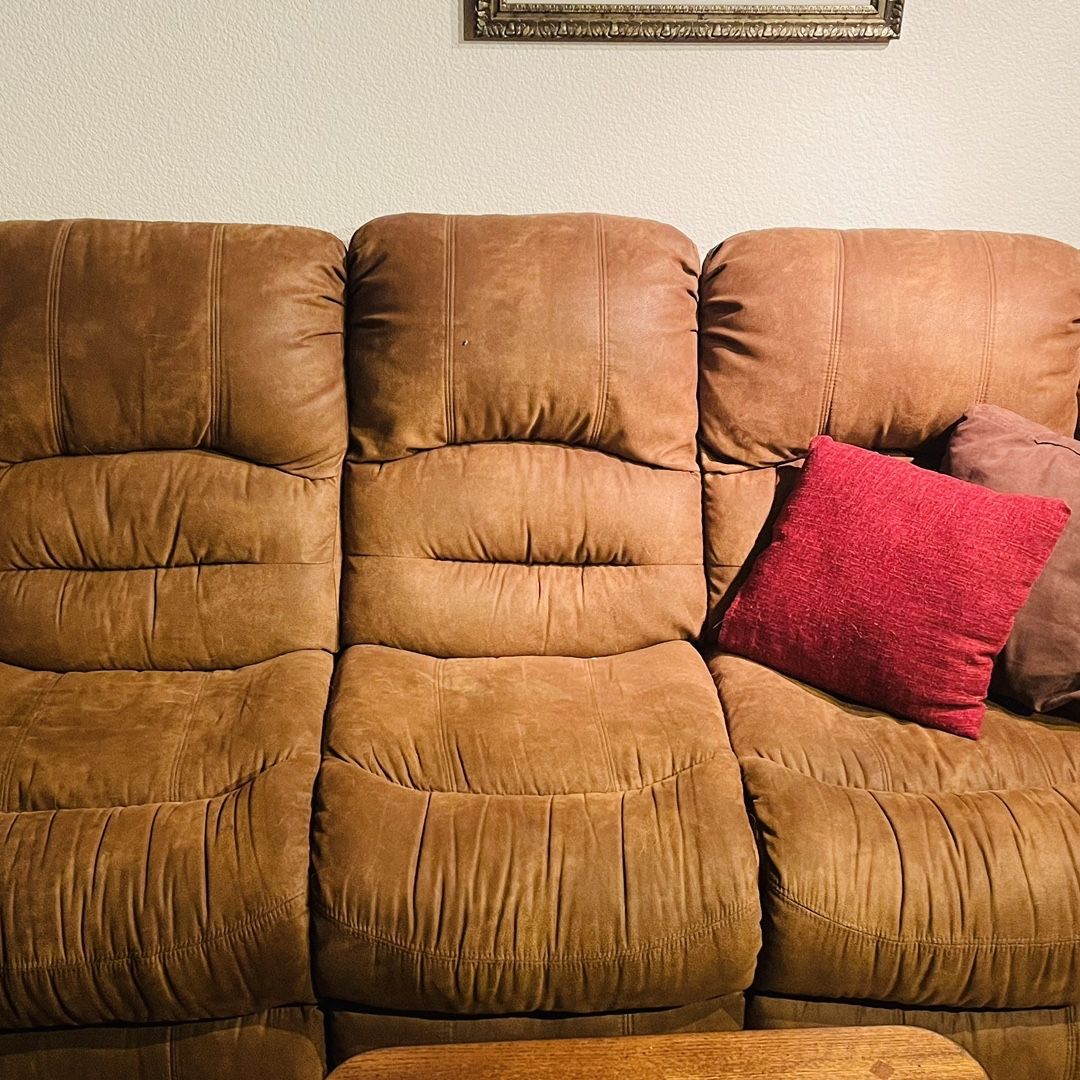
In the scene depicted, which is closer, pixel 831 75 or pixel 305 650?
pixel 305 650

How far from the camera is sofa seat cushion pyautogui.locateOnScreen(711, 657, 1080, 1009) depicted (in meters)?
1.32

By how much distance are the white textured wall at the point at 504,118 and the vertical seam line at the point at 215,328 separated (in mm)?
299

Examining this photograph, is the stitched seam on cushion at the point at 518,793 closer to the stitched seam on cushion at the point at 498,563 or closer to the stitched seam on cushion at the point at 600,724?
the stitched seam on cushion at the point at 600,724

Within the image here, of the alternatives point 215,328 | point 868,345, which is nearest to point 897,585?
point 868,345

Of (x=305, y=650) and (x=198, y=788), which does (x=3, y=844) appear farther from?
(x=305, y=650)

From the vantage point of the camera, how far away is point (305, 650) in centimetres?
176

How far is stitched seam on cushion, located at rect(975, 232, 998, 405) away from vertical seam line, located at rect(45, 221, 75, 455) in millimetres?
1529

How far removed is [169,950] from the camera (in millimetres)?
1291

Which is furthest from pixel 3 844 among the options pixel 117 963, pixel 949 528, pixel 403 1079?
pixel 949 528

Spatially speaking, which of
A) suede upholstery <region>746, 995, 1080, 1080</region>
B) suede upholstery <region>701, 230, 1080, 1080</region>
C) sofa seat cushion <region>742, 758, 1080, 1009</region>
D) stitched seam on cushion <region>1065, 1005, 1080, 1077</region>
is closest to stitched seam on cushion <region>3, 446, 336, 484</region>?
suede upholstery <region>701, 230, 1080, 1080</region>

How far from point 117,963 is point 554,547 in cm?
90

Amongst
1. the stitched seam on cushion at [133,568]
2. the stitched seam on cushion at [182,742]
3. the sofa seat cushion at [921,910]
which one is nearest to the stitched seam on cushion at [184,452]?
the stitched seam on cushion at [133,568]

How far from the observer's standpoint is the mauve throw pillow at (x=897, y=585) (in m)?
1.56

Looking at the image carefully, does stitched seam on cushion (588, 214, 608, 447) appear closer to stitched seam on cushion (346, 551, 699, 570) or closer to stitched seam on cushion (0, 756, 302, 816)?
stitched seam on cushion (346, 551, 699, 570)
